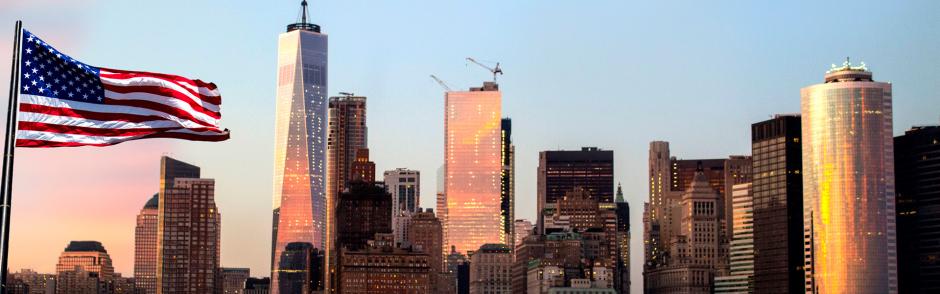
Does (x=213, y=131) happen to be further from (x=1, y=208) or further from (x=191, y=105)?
(x=1, y=208)

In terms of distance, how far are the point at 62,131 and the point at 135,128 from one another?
5.82 ft

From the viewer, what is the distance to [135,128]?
34875 mm

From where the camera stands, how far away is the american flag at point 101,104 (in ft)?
107

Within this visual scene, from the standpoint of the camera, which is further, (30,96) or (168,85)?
(168,85)

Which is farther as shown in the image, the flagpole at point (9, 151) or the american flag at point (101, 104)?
the american flag at point (101, 104)

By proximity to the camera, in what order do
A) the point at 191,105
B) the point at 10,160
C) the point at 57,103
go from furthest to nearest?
the point at 191,105, the point at 57,103, the point at 10,160

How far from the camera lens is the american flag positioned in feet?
107

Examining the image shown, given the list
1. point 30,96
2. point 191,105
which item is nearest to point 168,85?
point 191,105

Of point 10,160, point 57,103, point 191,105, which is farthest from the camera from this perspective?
point 191,105

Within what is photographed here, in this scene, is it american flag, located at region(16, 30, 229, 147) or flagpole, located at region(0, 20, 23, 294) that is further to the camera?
american flag, located at region(16, 30, 229, 147)

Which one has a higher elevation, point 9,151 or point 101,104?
point 101,104

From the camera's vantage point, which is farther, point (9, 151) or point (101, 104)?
point (101, 104)

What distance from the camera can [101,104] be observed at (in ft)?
112

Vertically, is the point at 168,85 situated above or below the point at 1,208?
above
